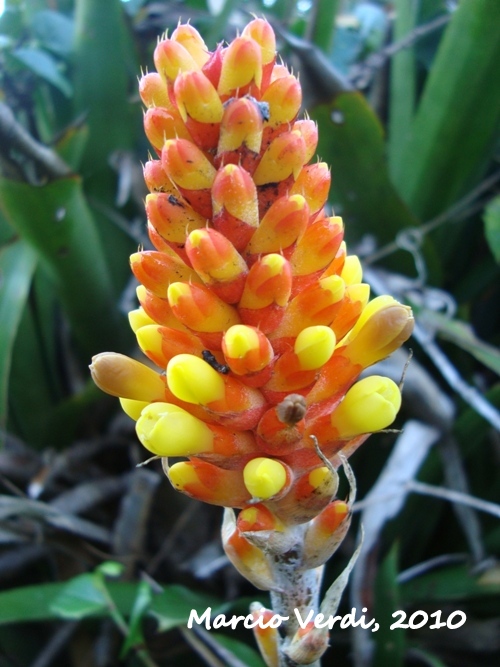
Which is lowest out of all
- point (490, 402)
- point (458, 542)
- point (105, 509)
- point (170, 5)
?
point (105, 509)

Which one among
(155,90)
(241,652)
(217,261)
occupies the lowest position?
(241,652)

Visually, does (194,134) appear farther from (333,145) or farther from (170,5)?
(170,5)

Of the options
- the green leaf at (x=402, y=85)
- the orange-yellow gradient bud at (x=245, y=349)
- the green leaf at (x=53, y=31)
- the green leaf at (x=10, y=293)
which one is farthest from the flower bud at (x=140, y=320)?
the green leaf at (x=53, y=31)

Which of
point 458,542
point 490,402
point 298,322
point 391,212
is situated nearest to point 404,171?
point 391,212

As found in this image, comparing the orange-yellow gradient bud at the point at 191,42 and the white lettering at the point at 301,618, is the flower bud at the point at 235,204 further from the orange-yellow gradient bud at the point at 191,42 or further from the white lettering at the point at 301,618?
the white lettering at the point at 301,618

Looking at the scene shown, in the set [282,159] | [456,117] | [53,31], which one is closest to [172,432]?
[282,159]

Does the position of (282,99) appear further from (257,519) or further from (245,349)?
(257,519)

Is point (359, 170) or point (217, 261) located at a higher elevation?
point (217, 261)
